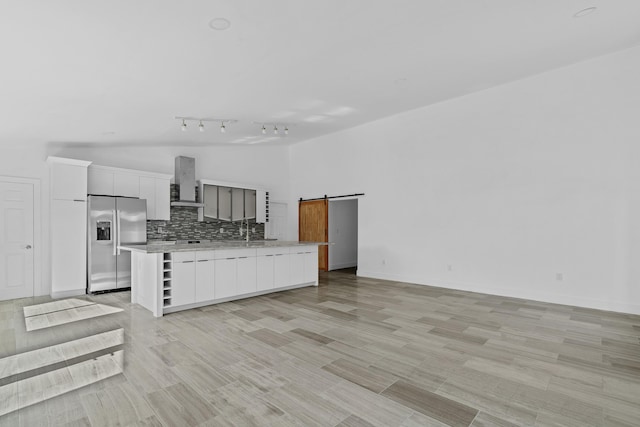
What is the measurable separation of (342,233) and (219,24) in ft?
23.5

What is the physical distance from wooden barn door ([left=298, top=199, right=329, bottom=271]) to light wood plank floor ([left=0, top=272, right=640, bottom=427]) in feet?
13.5

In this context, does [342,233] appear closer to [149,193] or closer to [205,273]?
[149,193]

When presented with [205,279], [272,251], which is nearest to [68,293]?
[205,279]

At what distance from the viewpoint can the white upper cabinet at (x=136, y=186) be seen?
6.06m

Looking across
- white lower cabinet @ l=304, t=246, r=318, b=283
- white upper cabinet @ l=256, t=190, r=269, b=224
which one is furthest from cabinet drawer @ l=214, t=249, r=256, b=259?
white upper cabinet @ l=256, t=190, r=269, b=224

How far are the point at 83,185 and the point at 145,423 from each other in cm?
531

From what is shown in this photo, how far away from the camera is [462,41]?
3.84 m

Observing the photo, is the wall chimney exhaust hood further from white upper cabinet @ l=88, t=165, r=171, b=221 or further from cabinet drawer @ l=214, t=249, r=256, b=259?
cabinet drawer @ l=214, t=249, r=256, b=259

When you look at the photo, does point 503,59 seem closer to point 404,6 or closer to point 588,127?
point 588,127

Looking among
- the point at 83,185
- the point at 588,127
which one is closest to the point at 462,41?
the point at 588,127

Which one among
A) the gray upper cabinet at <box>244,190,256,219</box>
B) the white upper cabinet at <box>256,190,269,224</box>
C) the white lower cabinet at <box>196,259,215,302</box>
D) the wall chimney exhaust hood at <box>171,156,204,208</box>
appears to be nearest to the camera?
the white lower cabinet at <box>196,259,215,302</box>

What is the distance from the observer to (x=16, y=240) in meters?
5.41

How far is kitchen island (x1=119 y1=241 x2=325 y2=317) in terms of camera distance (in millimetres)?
4348

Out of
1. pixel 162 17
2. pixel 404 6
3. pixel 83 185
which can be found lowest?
pixel 83 185
